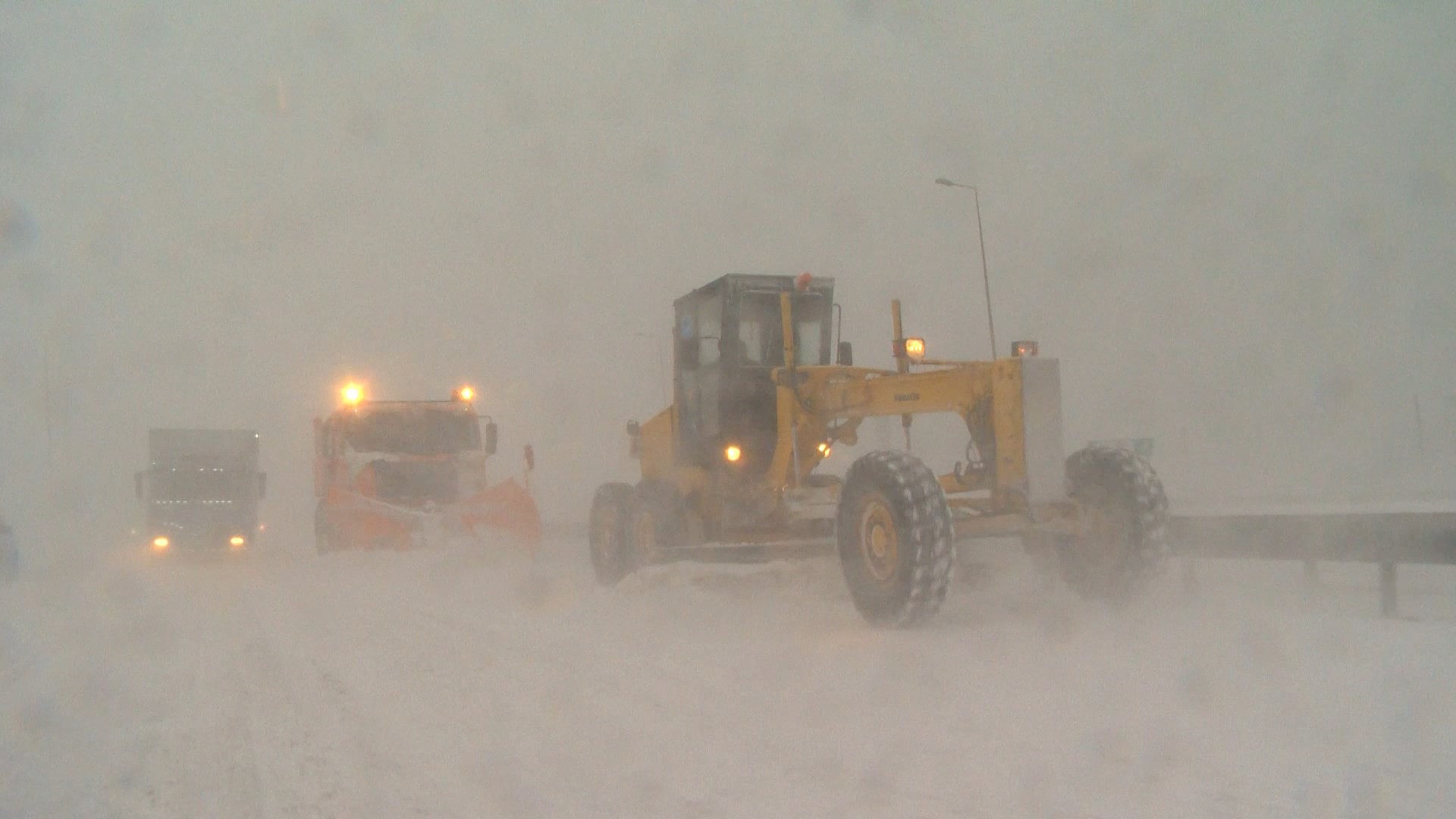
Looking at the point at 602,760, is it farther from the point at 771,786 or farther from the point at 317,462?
the point at 317,462

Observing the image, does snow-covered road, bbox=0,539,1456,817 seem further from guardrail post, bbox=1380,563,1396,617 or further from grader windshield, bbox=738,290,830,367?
grader windshield, bbox=738,290,830,367

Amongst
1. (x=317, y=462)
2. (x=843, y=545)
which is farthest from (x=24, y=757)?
(x=317, y=462)

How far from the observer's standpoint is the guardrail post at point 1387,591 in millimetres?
9148

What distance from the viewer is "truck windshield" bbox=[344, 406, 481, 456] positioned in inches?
820

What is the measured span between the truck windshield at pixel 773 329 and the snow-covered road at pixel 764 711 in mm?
2345

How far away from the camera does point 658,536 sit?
1251 cm

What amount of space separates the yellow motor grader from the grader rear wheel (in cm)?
1

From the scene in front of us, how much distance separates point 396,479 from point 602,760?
15.6m

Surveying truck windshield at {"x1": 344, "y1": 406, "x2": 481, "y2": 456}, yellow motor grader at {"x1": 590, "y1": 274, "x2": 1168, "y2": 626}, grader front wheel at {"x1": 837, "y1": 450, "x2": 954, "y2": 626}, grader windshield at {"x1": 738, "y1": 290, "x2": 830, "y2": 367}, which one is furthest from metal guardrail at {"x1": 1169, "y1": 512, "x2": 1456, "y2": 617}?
truck windshield at {"x1": 344, "y1": 406, "x2": 481, "y2": 456}

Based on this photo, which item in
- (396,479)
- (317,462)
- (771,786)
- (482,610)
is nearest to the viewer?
(771,786)

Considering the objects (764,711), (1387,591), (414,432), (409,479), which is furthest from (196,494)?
(1387,591)

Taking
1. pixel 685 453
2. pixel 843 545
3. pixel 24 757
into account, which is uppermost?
pixel 685 453

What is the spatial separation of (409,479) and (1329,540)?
1486 centimetres

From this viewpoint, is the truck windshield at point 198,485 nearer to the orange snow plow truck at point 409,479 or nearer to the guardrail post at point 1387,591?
the orange snow plow truck at point 409,479
